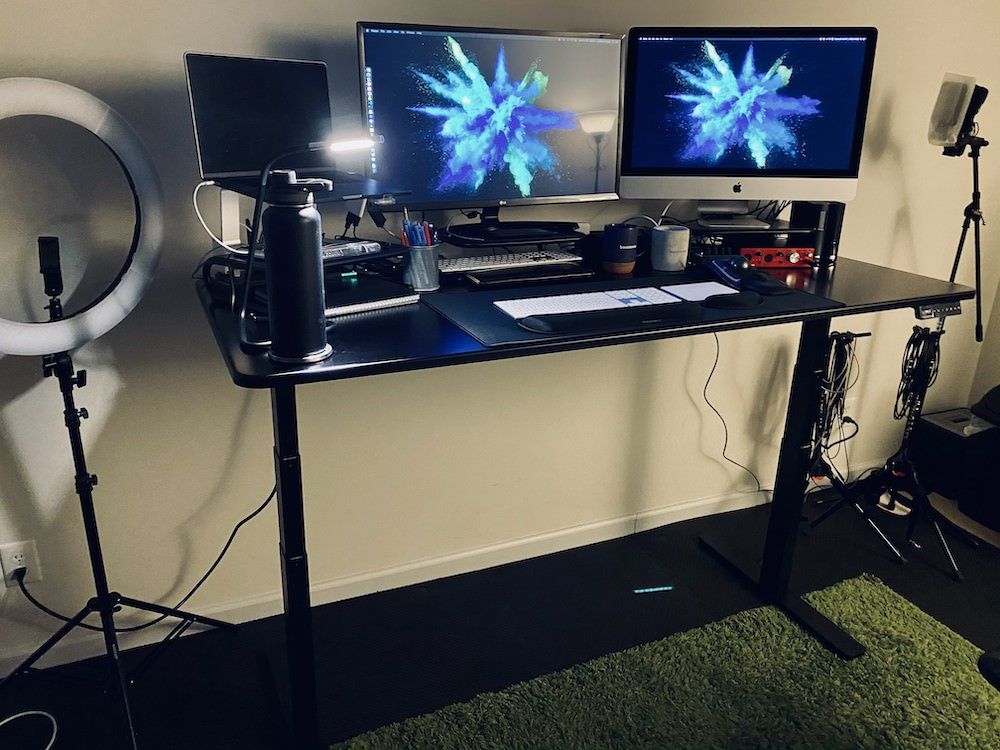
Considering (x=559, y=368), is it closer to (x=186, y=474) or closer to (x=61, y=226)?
(x=186, y=474)

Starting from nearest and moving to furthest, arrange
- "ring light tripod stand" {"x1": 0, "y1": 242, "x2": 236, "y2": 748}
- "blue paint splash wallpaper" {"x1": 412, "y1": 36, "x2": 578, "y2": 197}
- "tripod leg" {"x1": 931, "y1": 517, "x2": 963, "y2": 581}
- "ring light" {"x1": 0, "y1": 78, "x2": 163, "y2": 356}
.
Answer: "ring light" {"x1": 0, "y1": 78, "x2": 163, "y2": 356}
"ring light tripod stand" {"x1": 0, "y1": 242, "x2": 236, "y2": 748}
"blue paint splash wallpaper" {"x1": 412, "y1": 36, "x2": 578, "y2": 197}
"tripod leg" {"x1": 931, "y1": 517, "x2": 963, "y2": 581}

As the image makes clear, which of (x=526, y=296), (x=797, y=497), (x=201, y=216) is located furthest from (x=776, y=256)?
(x=201, y=216)

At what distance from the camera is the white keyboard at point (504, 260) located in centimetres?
171

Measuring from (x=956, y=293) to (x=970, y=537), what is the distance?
3.67ft

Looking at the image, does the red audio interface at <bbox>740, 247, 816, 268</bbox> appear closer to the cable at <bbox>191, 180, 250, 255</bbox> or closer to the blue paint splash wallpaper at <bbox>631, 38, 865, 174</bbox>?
the blue paint splash wallpaper at <bbox>631, 38, 865, 174</bbox>

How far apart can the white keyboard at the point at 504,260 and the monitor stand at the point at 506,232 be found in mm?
32

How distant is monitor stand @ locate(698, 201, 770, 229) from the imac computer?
0.32 meters

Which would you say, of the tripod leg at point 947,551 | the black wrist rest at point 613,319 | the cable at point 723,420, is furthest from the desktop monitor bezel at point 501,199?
the tripod leg at point 947,551

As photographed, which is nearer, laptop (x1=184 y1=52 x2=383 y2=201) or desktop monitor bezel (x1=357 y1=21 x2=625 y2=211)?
laptop (x1=184 y1=52 x2=383 y2=201)

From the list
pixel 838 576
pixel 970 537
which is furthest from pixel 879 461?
pixel 838 576

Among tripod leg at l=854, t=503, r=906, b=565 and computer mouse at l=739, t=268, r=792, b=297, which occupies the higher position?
computer mouse at l=739, t=268, r=792, b=297

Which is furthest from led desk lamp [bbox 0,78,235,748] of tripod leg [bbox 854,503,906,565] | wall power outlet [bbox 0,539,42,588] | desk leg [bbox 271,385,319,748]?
tripod leg [bbox 854,503,906,565]

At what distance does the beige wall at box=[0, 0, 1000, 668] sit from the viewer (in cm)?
157

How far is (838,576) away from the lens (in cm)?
227
